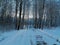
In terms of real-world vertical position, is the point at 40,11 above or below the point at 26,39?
above

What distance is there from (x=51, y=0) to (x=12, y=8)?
67.1 feet

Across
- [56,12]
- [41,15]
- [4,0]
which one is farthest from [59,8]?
[4,0]

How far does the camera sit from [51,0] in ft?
197

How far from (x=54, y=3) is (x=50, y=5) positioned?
2.87 metres

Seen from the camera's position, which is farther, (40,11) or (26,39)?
(40,11)

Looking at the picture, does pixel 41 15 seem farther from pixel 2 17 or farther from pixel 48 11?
pixel 2 17

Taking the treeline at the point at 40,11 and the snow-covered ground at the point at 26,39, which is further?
the treeline at the point at 40,11

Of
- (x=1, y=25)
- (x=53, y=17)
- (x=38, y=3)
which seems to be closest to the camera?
(x=1, y=25)

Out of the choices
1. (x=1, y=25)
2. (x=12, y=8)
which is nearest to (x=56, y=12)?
(x=12, y=8)

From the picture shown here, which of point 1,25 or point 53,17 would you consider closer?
point 1,25

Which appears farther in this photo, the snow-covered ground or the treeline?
the treeline

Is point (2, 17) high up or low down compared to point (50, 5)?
down

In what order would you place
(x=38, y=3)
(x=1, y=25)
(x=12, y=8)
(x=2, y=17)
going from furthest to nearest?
(x=38, y=3), (x=12, y=8), (x=2, y=17), (x=1, y=25)

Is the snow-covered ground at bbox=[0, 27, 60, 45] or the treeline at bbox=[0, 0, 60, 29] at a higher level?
the treeline at bbox=[0, 0, 60, 29]
